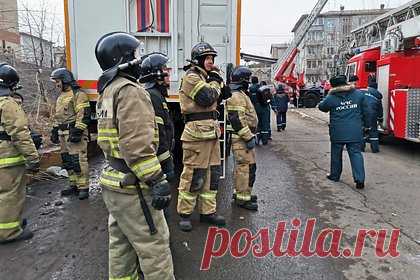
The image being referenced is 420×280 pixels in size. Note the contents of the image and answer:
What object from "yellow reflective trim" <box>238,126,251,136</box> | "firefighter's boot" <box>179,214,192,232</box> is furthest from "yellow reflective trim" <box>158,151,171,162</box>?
"yellow reflective trim" <box>238,126,251,136</box>

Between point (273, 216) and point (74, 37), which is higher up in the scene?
point (74, 37)

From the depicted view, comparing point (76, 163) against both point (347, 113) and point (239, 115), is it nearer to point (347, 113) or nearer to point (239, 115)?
point (239, 115)

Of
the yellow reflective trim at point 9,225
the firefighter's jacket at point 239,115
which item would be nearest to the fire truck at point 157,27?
the firefighter's jacket at point 239,115

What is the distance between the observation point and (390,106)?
8789 millimetres

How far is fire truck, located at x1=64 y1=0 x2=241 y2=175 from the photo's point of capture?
18.3 feet

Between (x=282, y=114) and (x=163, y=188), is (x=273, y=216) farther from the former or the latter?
(x=282, y=114)

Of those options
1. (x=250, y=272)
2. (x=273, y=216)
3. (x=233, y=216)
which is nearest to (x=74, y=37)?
(x=233, y=216)

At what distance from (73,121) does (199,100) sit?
2.32 metres

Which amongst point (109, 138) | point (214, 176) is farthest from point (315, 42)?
point (109, 138)

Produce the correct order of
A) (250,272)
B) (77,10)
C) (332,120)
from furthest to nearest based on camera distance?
(332,120), (77,10), (250,272)

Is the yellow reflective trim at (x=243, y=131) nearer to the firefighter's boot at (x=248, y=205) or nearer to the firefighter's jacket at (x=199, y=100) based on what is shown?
the firefighter's jacket at (x=199, y=100)

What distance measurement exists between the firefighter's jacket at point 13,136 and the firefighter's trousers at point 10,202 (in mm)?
106

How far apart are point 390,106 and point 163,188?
7.92m

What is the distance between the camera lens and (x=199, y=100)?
3969 mm
